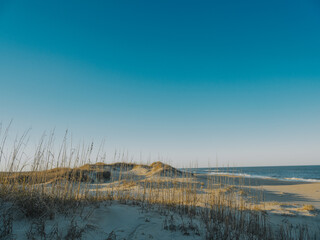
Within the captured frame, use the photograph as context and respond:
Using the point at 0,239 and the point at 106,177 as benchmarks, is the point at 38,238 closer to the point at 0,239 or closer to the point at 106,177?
the point at 0,239

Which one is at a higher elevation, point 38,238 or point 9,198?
point 9,198

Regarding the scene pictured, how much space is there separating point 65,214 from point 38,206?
1.12ft

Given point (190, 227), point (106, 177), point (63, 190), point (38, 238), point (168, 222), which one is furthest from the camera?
point (106, 177)

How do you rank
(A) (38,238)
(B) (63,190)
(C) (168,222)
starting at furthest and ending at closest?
(B) (63,190) → (C) (168,222) → (A) (38,238)

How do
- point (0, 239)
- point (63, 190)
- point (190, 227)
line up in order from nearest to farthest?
point (0, 239) < point (190, 227) < point (63, 190)

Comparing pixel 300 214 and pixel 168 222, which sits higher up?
pixel 168 222

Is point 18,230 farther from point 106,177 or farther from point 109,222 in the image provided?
point 106,177

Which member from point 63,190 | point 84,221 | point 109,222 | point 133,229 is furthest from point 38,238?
point 63,190

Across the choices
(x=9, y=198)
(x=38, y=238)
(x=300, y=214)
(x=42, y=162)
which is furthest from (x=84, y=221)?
(x=300, y=214)

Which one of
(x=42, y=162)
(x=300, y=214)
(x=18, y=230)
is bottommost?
(x=300, y=214)

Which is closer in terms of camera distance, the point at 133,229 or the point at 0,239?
the point at 0,239

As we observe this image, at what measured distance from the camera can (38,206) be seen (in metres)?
2.24

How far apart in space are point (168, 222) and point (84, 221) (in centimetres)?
118

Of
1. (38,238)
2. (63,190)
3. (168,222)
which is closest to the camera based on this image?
(38,238)
